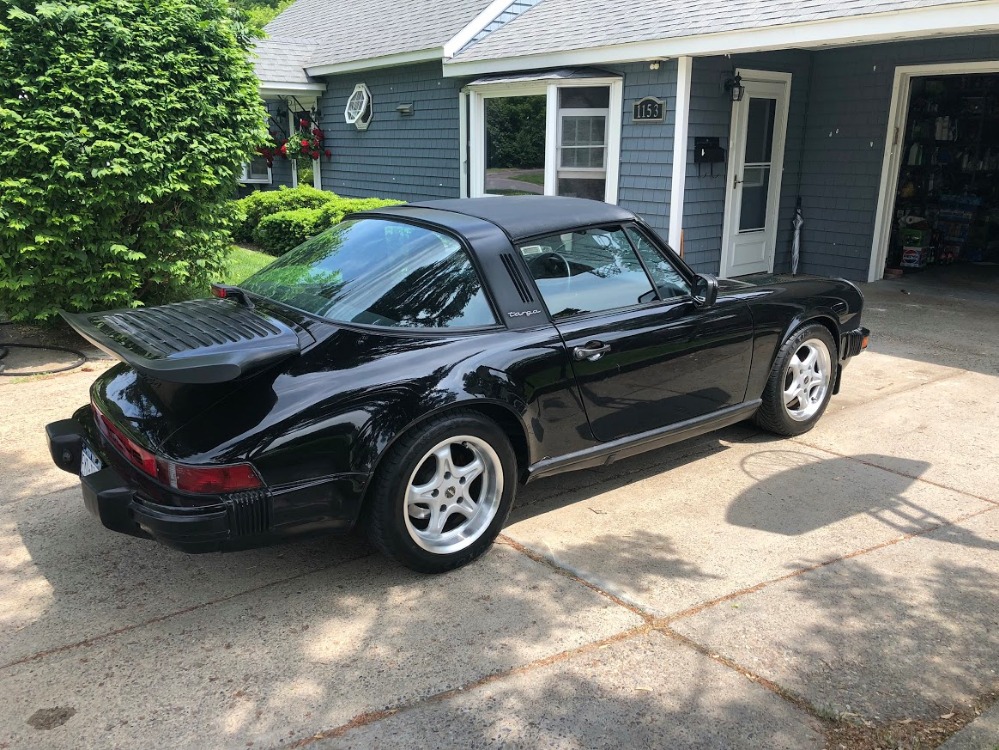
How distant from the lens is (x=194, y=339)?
127 inches

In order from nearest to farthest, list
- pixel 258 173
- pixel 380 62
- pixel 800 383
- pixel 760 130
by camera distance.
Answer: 1. pixel 800 383
2. pixel 760 130
3. pixel 380 62
4. pixel 258 173

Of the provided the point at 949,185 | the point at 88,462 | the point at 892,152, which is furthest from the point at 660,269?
the point at 949,185

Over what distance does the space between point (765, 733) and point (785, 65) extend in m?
9.23

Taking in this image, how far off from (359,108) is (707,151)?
22.8 ft

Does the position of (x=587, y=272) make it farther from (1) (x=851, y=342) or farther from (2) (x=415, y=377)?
→ (1) (x=851, y=342)

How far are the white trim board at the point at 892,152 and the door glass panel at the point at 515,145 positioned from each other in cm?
411

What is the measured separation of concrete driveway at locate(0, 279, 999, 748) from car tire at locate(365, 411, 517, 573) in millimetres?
149

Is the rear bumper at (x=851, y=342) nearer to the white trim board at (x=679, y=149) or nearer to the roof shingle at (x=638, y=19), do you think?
the roof shingle at (x=638, y=19)

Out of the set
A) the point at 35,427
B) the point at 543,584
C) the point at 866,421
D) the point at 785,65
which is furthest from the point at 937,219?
the point at 35,427

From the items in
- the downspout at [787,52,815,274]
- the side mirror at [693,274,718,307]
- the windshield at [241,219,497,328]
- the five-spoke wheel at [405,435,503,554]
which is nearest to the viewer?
the five-spoke wheel at [405,435,503,554]

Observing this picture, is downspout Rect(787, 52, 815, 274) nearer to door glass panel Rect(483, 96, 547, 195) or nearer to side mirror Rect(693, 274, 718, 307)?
door glass panel Rect(483, 96, 547, 195)

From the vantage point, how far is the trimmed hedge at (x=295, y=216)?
11.8 metres

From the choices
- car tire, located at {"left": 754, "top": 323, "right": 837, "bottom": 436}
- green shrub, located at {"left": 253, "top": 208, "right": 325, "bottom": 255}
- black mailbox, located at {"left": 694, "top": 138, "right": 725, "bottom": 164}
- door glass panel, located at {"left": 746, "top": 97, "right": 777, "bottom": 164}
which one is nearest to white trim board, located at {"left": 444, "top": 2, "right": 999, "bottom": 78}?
black mailbox, located at {"left": 694, "top": 138, "right": 725, "bottom": 164}

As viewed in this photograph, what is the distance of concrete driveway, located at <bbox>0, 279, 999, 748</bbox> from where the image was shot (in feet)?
8.46
